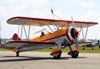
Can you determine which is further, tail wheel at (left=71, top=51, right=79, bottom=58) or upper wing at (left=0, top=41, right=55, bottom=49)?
tail wheel at (left=71, top=51, right=79, bottom=58)

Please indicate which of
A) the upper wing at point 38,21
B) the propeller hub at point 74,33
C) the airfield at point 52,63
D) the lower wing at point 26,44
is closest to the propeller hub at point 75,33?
the propeller hub at point 74,33

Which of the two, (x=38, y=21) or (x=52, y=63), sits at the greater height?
(x=38, y=21)

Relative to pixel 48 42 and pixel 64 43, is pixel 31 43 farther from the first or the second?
pixel 64 43

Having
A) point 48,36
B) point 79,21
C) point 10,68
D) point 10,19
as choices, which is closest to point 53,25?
point 48,36

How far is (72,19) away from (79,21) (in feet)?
6.01

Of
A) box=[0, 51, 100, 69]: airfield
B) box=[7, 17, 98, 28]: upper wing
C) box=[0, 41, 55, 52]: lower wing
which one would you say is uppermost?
box=[7, 17, 98, 28]: upper wing

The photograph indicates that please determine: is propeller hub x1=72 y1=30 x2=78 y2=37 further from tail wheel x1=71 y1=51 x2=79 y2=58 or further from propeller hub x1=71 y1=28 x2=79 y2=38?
tail wheel x1=71 y1=51 x2=79 y2=58

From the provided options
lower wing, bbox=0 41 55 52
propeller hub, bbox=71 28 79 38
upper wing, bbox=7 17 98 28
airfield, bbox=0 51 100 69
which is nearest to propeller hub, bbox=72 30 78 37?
propeller hub, bbox=71 28 79 38

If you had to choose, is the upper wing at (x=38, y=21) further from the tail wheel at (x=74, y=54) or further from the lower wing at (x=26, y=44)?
the tail wheel at (x=74, y=54)

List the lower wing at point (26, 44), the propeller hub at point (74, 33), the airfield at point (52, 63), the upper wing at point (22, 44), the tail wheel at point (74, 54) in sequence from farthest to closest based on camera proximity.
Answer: the tail wheel at point (74, 54) < the propeller hub at point (74, 33) < the lower wing at point (26, 44) < the upper wing at point (22, 44) < the airfield at point (52, 63)

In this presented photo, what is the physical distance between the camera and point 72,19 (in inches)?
667

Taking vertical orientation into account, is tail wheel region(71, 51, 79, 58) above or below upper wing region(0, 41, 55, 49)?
below

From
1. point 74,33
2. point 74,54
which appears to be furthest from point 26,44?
point 74,54

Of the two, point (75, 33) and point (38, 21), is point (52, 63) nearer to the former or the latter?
point (75, 33)
